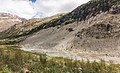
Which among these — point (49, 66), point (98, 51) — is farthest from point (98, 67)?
point (98, 51)

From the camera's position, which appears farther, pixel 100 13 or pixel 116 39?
pixel 100 13

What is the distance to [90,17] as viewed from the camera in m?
178

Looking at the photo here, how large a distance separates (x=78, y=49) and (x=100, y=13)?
47185 millimetres

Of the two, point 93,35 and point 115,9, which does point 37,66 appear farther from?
point 115,9

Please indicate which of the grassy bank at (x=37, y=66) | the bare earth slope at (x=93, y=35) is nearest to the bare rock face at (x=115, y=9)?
the bare earth slope at (x=93, y=35)

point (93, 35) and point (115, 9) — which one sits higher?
point (115, 9)

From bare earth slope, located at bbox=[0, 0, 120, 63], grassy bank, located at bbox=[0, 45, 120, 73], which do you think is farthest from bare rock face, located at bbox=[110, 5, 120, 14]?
grassy bank, located at bbox=[0, 45, 120, 73]

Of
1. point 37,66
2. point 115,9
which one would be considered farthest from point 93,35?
point 37,66

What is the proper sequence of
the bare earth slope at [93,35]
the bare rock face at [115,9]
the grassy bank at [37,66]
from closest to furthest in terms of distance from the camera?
the grassy bank at [37,66], the bare earth slope at [93,35], the bare rock face at [115,9]

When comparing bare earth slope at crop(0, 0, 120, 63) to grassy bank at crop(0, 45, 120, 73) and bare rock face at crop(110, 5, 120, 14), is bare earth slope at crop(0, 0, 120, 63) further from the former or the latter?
grassy bank at crop(0, 45, 120, 73)

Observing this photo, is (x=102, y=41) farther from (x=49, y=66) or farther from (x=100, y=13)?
(x=49, y=66)

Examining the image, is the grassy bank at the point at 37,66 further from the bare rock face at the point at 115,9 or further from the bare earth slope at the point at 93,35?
the bare rock face at the point at 115,9

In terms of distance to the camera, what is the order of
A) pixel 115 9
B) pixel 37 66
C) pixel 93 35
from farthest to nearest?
pixel 115 9
pixel 93 35
pixel 37 66

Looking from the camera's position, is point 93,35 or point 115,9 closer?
point 93,35
